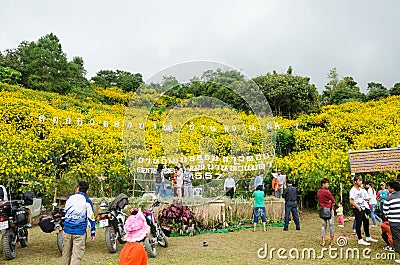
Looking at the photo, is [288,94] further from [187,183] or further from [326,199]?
[326,199]

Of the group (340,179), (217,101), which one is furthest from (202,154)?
(340,179)

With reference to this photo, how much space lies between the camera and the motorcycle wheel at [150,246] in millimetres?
5910

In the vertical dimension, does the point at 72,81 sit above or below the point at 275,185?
above

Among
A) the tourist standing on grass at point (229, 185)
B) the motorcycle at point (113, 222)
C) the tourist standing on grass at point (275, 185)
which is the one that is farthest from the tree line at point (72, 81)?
the motorcycle at point (113, 222)

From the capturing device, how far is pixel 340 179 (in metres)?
10.2

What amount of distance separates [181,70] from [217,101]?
1.40m

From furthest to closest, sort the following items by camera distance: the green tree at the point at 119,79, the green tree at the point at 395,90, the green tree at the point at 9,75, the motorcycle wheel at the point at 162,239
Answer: the green tree at the point at 119,79
the green tree at the point at 395,90
the green tree at the point at 9,75
the motorcycle wheel at the point at 162,239

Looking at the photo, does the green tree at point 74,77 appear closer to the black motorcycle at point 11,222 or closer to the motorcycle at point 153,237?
the black motorcycle at point 11,222

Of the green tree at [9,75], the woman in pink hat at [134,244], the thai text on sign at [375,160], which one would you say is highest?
the green tree at [9,75]

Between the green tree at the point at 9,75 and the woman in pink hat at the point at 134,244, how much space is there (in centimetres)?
1844

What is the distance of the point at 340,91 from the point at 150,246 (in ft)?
68.8

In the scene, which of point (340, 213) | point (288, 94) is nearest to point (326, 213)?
point (340, 213)

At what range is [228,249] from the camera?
6539 millimetres

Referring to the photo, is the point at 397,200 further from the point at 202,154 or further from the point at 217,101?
the point at 202,154
